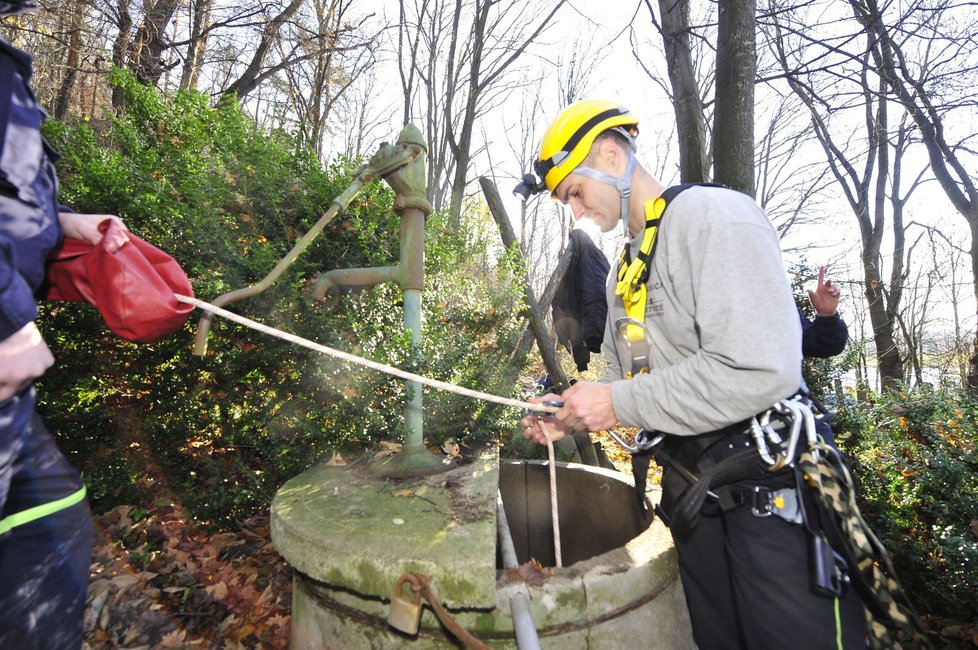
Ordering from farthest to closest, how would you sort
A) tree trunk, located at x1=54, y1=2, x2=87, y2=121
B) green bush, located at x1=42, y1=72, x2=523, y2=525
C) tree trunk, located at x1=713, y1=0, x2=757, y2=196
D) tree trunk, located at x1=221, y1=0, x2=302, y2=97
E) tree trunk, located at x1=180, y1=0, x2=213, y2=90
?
tree trunk, located at x1=221, y1=0, x2=302, y2=97
tree trunk, located at x1=180, y1=0, x2=213, y2=90
tree trunk, located at x1=54, y1=2, x2=87, y2=121
tree trunk, located at x1=713, y1=0, x2=757, y2=196
green bush, located at x1=42, y1=72, x2=523, y2=525

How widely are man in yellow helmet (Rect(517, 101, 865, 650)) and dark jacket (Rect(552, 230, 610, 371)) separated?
2.82m

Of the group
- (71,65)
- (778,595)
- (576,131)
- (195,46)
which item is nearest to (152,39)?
(195,46)

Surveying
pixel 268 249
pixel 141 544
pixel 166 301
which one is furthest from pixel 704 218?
pixel 141 544

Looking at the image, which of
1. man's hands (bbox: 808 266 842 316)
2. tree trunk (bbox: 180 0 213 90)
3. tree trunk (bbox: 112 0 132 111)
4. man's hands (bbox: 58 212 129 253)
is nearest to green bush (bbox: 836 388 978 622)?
man's hands (bbox: 808 266 842 316)

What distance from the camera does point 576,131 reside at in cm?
186

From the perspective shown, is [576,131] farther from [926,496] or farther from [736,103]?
[926,496]

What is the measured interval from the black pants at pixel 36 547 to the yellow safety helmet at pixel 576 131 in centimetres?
174

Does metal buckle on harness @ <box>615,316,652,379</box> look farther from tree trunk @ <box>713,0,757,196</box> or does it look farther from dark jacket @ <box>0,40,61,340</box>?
tree trunk @ <box>713,0,757,196</box>

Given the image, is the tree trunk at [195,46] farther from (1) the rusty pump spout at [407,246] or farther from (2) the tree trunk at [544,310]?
(1) the rusty pump spout at [407,246]

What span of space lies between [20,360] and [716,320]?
177 cm

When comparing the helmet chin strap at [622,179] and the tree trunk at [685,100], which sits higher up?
the tree trunk at [685,100]

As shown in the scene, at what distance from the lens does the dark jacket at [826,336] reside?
208cm

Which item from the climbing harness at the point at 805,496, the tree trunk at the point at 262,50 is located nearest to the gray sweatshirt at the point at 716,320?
the climbing harness at the point at 805,496

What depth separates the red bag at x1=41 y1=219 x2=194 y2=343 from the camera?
4.53ft
